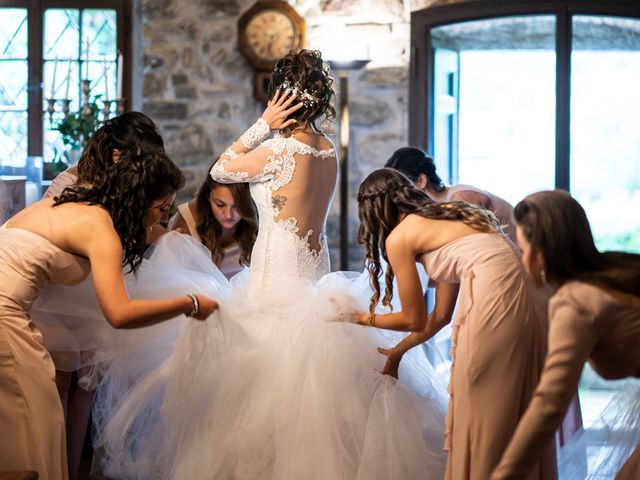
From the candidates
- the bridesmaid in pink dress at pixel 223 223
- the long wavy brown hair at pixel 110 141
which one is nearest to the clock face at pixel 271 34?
the bridesmaid in pink dress at pixel 223 223

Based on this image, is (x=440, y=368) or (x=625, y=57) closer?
(x=440, y=368)

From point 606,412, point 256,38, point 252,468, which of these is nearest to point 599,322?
point 606,412

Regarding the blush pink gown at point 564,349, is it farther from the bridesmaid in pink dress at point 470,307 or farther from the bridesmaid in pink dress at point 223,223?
the bridesmaid in pink dress at point 223,223

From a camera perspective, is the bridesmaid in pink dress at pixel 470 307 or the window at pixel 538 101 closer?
the bridesmaid in pink dress at pixel 470 307

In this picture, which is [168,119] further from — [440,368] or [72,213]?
[72,213]

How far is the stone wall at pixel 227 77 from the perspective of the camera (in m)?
6.41

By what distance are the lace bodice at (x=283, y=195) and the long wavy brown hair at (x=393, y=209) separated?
0.42 m

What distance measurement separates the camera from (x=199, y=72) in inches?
261

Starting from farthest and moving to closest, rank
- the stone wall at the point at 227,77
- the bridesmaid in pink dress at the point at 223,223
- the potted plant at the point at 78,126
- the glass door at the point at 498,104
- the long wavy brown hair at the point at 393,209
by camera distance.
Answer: the stone wall at the point at 227,77 < the glass door at the point at 498,104 < the potted plant at the point at 78,126 < the bridesmaid in pink dress at the point at 223,223 < the long wavy brown hair at the point at 393,209

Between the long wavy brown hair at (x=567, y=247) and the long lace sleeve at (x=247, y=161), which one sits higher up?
the long lace sleeve at (x=247, y=161)

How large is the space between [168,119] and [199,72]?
383 mm

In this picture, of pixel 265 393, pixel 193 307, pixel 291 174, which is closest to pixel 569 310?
pixel 193 307

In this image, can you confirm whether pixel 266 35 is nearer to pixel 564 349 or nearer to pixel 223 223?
pixel 223 223

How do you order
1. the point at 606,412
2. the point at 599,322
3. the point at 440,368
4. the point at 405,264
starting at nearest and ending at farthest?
1. the point at 599,322
2. the point at 606,412
3. the point at 405,264
4. the point at 440,368
